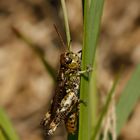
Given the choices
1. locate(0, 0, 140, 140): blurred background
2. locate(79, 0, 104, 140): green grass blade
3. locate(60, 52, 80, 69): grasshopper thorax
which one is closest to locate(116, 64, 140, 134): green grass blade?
locate(60, 52, 80, 69): grasshopper thorax

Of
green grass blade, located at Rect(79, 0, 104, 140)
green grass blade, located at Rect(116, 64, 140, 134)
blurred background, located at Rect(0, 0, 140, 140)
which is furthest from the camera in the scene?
blurred background, located at Rect(0, 0, 140, 140)

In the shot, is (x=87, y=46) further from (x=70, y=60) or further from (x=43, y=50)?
(x=43, y=50)

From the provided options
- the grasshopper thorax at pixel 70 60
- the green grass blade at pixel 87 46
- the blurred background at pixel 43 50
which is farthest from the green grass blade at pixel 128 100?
the blurred background at pixel 43 50

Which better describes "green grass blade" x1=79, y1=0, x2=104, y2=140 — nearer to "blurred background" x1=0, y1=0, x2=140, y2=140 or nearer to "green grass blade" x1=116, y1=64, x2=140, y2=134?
"green grass blade" x1=116, y1=64, x2=140, y2=134

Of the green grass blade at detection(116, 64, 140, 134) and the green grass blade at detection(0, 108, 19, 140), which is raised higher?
the green grass blade at detection(0, 108, 19, 140)

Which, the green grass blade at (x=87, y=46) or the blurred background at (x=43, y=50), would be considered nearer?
the green grass blade at (x=87, y=46)

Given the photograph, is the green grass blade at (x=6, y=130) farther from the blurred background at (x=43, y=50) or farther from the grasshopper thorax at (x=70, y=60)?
the blurred background at (x=43, y=50)

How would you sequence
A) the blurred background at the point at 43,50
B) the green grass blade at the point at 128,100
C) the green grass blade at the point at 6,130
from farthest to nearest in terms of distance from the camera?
the blurred background at the point at 43,50 < the green grass blade at the point at 128,100 < the green grass blade at the point at 6,130

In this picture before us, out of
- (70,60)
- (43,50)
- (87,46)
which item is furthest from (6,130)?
(43,50)
